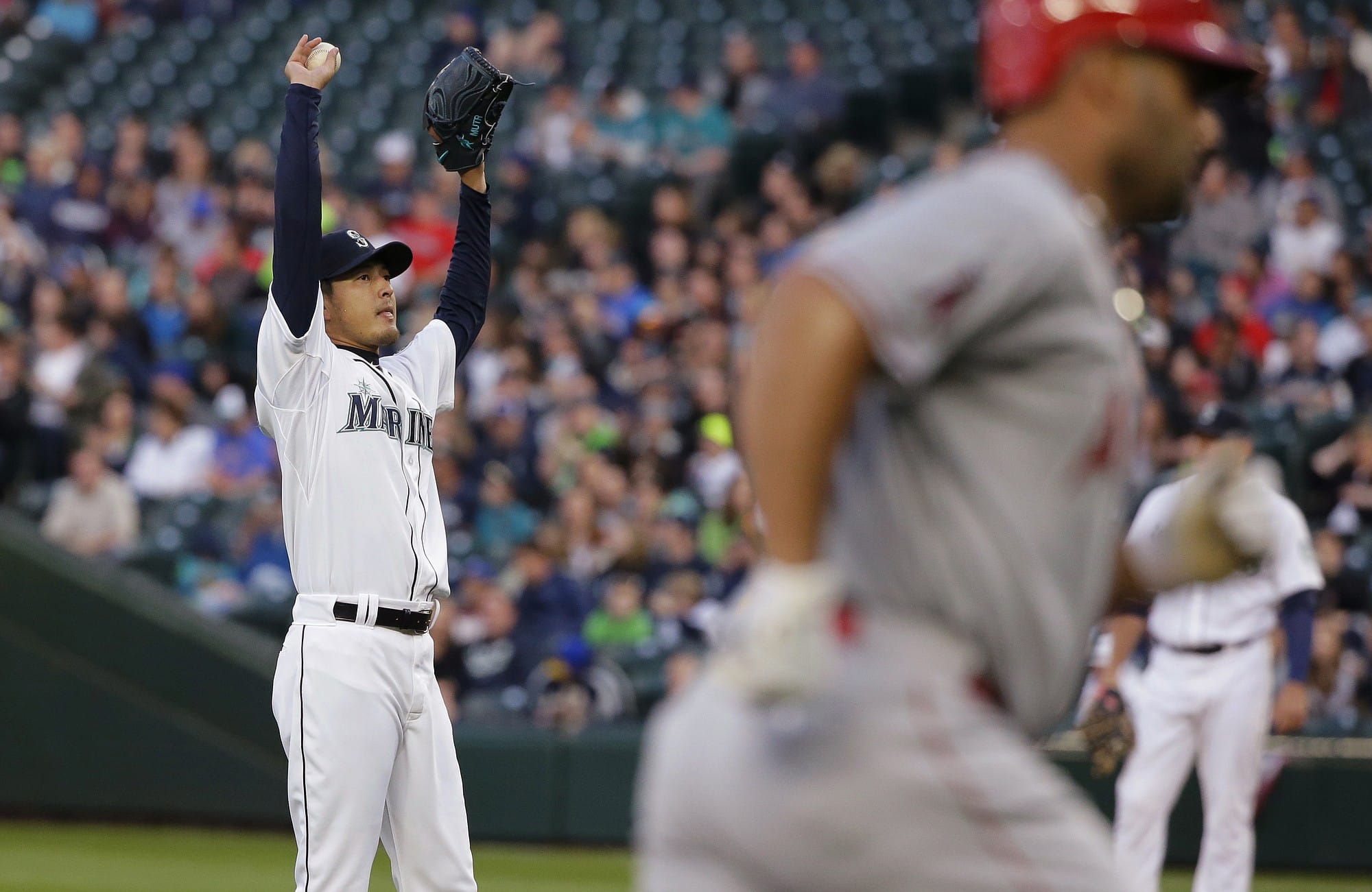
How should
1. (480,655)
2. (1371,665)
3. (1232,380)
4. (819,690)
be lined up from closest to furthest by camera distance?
1. (819,690)
2. (1371,665)
3. (480,655)
4. (1232,380)

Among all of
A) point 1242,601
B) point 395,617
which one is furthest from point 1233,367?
point 395,617

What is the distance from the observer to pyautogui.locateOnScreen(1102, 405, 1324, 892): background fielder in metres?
7.45

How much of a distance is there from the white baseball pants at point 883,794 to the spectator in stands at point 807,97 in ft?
43.4

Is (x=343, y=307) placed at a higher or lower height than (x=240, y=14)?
lower

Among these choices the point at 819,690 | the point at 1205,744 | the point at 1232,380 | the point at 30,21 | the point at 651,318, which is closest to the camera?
the point at 819,690

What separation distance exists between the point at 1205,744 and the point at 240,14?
14.9m

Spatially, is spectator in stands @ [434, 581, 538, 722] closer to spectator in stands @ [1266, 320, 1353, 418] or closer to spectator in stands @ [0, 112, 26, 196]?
spectator in stands @ [1266, 320, 1353, 418]

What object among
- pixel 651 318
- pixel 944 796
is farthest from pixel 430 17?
pixel 944 796

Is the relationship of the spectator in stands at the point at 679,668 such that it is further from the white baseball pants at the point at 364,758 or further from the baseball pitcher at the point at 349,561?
the white baseball pants at the point at 364,758

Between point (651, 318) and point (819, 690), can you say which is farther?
point (651, 318)

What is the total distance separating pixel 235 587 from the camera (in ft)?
36.9

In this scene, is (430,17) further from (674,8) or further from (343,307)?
(343,307)

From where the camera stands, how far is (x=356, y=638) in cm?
460

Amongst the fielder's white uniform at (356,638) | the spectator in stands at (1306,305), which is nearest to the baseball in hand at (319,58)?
the fielder's white uniform at (356,638)
